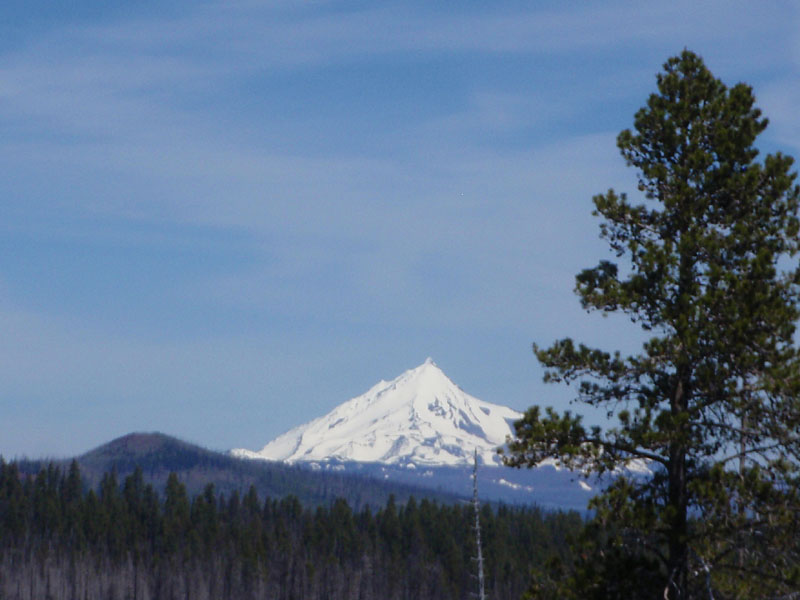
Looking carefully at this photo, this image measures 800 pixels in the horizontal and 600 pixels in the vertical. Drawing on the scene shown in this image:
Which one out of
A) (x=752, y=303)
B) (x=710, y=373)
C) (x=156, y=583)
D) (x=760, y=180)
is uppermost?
(x=760, y=180)

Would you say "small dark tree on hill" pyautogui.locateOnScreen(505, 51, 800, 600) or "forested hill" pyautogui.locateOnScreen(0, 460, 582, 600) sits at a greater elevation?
"small dark tree on hill" pyautogui.locateOnScreen(505, 51, 800, 600)

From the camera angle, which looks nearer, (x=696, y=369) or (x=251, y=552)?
→ (x=696, y=369)

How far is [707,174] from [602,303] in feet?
11.4

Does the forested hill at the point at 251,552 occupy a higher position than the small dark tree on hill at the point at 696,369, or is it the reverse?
the small dark tree on hill at the point at 696,369

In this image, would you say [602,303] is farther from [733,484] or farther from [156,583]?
[156,583]

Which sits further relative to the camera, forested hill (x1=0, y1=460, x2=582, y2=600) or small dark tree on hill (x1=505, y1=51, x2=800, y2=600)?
forested hill (x1=0, y1=460, x2=582, y2=600)

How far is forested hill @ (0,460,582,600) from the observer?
506 ft

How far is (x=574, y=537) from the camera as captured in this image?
2384 cm

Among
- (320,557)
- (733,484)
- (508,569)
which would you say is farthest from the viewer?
(320,557)

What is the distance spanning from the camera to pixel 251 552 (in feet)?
535

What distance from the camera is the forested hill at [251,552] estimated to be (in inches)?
6073

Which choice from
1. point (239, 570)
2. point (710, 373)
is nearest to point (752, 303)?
point (710, 373)

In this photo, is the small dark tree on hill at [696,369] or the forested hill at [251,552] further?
the forested hill at [251,552]

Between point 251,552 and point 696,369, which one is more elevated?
point 696,369
